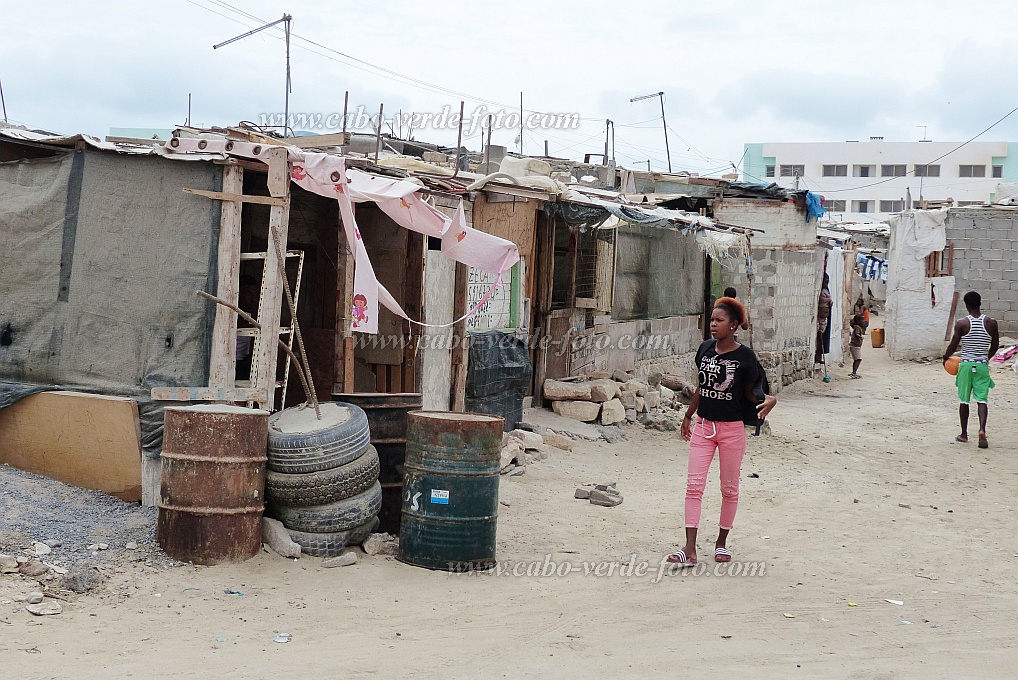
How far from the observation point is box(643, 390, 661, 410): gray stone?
40.7 ft

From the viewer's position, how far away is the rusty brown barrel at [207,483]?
213 inches

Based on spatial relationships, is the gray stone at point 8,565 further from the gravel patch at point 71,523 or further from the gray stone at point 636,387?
the gray stone at point 636,387

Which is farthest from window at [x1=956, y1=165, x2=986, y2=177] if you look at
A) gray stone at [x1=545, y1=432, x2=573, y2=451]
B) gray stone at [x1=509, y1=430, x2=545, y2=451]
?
gray stone at [x1=509, y1=430, x2=545, y2=451]

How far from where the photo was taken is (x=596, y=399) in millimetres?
11555

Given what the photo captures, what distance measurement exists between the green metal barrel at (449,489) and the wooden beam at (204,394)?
1344mm

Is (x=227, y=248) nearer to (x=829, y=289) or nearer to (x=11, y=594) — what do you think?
(x=11, y=594)

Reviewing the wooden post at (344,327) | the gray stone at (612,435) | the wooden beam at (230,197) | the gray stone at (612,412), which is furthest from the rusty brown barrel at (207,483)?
the gray stone at (612,412)

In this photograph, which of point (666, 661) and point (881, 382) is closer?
point (666, 661)

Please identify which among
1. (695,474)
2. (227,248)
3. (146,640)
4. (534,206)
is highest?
(534,206)

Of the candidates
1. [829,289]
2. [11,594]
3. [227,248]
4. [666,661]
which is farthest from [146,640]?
[829,289]

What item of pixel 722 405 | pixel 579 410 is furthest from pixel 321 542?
pixel 579 410

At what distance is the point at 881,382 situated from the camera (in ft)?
59.0

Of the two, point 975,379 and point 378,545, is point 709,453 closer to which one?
point 378,545

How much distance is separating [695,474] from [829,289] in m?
14.8
